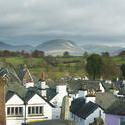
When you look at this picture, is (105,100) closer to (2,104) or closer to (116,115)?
(116,115)

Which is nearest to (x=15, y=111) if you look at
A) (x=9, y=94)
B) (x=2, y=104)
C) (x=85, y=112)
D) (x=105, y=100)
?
(x=9, y=94)

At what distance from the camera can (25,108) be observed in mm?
41469

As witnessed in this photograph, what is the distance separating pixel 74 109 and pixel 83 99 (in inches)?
84.9

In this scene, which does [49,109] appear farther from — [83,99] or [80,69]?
[80,69]

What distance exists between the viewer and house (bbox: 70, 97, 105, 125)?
44031mm

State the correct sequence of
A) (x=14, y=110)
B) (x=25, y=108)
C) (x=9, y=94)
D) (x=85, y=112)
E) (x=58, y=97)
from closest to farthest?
(x=14, y=110)
(x=25, y=108)
(x=9, y=94)
(x=85, y=112)
(x=58, y=97)

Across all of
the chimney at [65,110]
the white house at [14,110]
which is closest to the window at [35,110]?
the white house at [14,110]

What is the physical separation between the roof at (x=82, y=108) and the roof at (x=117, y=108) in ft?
8.45

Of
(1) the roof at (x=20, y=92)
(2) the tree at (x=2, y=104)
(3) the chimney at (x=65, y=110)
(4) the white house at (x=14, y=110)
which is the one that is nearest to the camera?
(2) the tree at (x=2, y=104)

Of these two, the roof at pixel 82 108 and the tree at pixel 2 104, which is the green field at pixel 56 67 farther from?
the tree at pixel 2 104

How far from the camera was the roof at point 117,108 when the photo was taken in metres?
44.8

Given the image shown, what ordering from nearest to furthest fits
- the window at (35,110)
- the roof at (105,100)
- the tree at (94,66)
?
the window at (35,110) < the roof at (105,100) < the tree at (94,66)

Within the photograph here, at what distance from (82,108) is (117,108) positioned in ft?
17.3

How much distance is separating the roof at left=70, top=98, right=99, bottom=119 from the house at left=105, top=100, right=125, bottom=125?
8.42 feet
